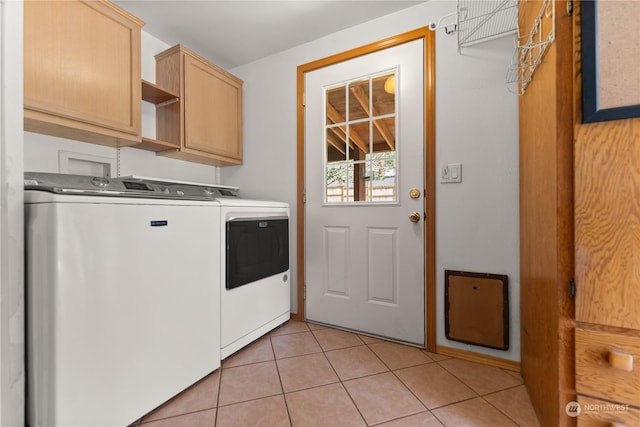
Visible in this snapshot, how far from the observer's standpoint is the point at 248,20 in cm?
189

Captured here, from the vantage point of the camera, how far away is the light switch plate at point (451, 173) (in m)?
1.64

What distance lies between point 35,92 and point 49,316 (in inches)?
40.9

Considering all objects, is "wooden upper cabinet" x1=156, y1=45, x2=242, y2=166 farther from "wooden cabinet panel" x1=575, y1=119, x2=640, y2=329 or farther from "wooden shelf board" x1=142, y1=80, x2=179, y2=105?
"wooden cabinet panel" x1=575, y1=119, x2=640, y2=329

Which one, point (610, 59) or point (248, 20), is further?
point (248, 20)

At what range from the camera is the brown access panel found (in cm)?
153

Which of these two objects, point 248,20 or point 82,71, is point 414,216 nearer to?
point 248,20

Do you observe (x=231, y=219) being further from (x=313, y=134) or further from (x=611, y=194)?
(x=611, y=194)

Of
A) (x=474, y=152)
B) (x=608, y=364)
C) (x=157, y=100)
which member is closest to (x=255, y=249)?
(x=157, y=100)

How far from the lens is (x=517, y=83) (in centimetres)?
147

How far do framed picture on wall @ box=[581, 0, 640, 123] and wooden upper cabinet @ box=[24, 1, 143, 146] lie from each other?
2060mm

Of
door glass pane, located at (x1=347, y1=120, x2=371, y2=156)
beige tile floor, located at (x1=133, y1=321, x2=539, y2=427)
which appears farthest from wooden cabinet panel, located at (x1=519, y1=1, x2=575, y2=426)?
door glass pane, located at (x1=347, y1=120, x2=371, y2=156)

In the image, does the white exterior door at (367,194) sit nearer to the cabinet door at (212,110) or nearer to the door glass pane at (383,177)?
the door glass pane at (383,177)

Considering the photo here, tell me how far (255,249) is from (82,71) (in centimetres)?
132

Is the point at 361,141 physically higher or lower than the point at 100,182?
higher
